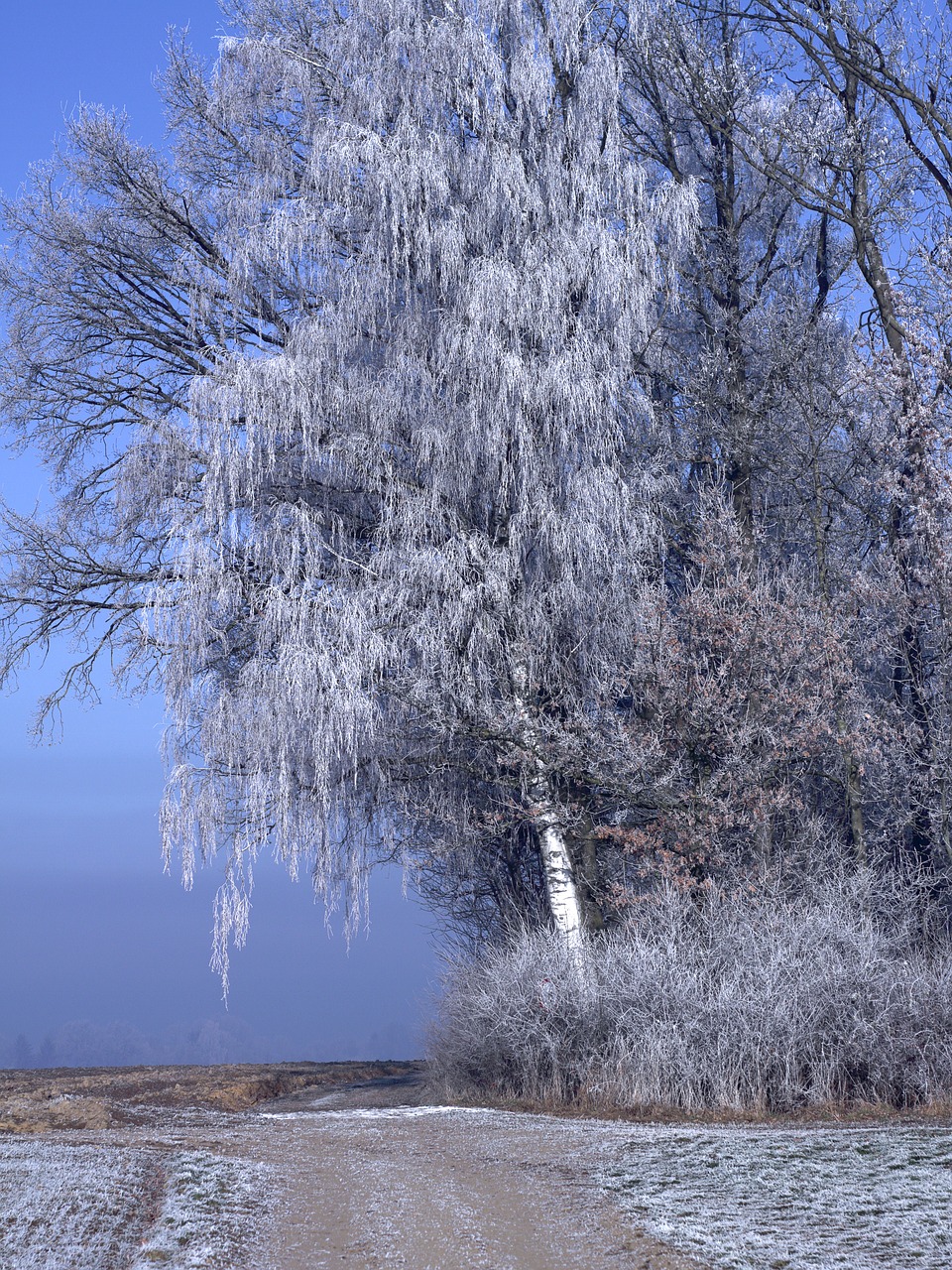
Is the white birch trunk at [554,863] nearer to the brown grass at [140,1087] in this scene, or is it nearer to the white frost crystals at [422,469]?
the white frost crystals at [422,469]

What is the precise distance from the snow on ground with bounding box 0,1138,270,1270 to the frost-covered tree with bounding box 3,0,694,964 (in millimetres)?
6055

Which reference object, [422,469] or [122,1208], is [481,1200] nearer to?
[122,1208]

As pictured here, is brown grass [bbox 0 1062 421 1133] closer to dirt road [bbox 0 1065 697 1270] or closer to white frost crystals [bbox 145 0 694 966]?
dirt road [bbox 0 1065 697 1270]

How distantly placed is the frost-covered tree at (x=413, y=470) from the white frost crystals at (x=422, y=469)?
4 cm

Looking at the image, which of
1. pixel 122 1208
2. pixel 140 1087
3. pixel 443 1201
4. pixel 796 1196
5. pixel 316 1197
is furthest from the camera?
pixel 140 1087

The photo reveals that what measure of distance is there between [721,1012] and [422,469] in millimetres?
7029

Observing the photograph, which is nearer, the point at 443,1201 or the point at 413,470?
the point at 443,1201

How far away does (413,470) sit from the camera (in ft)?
46.4

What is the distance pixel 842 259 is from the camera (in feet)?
56.4

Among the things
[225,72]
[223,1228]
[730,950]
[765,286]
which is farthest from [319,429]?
[223,1228]

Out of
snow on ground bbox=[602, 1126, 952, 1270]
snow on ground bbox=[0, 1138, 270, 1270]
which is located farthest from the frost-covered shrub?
snow on ground bbox=[0, 1138, 270, 1270]

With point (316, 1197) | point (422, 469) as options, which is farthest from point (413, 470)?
point (316, 1197)

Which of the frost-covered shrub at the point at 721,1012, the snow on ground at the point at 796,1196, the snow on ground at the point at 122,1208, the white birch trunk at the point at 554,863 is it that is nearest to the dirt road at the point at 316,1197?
the snow on ground at the point at 122,1208

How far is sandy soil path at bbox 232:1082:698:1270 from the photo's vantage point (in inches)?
189
